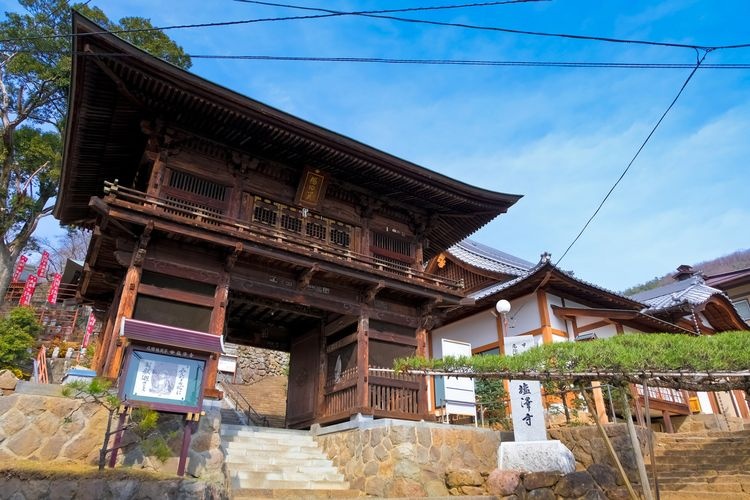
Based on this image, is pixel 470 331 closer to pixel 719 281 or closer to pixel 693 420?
pixel 693 420

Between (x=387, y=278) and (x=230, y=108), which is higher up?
(x=230, y=108)

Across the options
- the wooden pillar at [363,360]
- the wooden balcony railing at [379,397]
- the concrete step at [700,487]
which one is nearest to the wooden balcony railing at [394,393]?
the wooden balcony railing at [379,397]

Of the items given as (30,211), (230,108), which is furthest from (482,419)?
(30,211)

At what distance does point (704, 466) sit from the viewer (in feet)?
38.1

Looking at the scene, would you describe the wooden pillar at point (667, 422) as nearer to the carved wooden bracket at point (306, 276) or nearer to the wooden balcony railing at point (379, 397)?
the wooden balcony railing at point (379, 397)

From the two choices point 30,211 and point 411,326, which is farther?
point 30,211

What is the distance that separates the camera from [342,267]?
39.2 feet

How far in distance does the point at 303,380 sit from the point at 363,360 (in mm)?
3236

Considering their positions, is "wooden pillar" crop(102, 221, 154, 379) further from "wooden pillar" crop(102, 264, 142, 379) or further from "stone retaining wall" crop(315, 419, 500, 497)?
"stone retaining wall" crop(315, 419, 500, 497)

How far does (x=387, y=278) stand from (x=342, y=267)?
134 cm

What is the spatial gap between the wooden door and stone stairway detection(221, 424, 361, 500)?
1148 millimetres

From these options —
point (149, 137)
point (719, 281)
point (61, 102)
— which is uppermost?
point (61, 102)

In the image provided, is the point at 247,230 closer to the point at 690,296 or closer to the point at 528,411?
the point at 528,411

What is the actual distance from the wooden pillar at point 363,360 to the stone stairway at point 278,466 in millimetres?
1641
